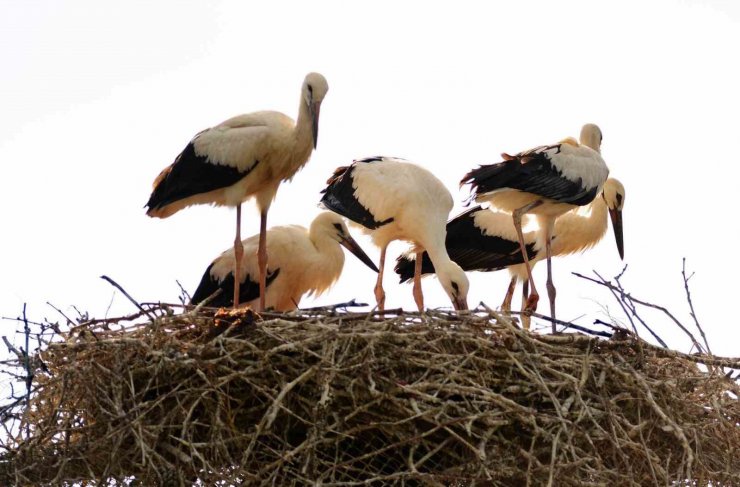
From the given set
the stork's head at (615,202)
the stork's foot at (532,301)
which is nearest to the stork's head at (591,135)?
the stork's head at (615,202)

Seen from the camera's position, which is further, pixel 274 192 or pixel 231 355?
pixel 274 192

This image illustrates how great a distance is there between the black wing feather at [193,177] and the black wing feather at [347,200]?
0.90 meters

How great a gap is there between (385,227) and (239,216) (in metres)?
0.99

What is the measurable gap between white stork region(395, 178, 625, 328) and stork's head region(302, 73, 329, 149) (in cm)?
295

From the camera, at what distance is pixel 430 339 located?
770 cm

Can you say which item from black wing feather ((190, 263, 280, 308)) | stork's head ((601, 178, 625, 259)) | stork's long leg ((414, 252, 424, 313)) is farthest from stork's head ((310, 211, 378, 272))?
stork's head ((601, 178, 625, 259))

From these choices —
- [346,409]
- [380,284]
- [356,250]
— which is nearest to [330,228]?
[356,250]

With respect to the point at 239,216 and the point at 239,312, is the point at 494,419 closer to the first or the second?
the point at 239,312

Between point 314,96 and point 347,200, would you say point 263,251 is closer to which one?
point 347,200

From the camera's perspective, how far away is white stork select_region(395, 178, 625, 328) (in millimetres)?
11945

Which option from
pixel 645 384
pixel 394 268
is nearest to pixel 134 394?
pixel 645 384

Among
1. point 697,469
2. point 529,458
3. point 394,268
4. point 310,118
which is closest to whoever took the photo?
point 529,458

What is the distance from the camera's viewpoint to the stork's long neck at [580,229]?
11969mm

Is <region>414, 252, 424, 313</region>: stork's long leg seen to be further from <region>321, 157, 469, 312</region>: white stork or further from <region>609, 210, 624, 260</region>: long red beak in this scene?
<region>609, 210, 624, 260</region>: long red beak
